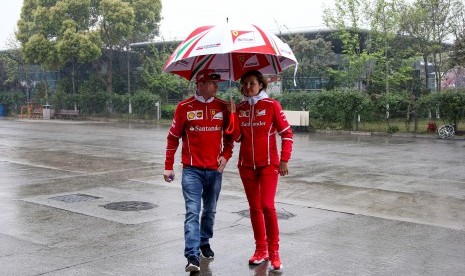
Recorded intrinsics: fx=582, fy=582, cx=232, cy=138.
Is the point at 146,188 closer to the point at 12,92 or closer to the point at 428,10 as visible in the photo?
the point at 428,10

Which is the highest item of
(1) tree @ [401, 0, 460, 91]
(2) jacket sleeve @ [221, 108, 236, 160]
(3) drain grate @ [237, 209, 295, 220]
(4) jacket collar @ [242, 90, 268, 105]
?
(1) tree @ [401, 0, 460, 91]

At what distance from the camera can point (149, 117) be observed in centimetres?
3569

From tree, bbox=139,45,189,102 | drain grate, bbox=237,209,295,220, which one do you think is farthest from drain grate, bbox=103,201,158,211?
tree, bbox=139,45,189,102

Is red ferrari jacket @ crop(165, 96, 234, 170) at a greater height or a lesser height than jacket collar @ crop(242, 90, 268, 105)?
lesser

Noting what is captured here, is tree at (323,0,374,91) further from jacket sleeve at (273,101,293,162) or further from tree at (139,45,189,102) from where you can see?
jacket sleeve at (273,101,293,162)

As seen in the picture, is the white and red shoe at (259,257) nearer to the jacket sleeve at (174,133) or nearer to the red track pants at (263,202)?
the red track pants at (263,202)

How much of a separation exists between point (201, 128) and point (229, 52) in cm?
82

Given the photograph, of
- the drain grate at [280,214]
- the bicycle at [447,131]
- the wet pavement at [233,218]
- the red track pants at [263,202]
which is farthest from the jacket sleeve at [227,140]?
the bicycle at [447,131]

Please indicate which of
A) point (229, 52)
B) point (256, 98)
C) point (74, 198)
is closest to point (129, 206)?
point (74, 198)

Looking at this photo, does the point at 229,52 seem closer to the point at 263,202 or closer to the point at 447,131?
the point at 263,202

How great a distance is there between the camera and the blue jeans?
531cm

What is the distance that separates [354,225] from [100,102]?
33119 mm

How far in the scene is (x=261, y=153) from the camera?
5.45 meters

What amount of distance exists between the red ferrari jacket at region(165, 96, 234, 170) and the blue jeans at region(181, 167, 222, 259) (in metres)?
0.10
